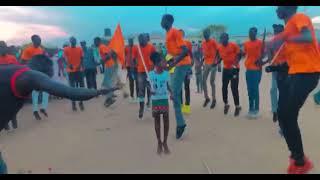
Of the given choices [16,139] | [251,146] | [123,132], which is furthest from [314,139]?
[16,139]

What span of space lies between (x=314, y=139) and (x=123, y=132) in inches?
126

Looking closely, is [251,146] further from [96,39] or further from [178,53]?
[96,39]

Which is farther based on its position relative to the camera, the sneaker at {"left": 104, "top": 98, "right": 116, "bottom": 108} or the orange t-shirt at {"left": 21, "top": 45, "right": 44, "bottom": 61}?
the sneaker at {"left": 104, "top": 98, "right": 116, "bottom": 108}

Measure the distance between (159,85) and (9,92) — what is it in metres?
3.62

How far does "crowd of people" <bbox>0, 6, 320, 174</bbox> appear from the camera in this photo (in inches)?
111

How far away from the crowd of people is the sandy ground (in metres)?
0.35

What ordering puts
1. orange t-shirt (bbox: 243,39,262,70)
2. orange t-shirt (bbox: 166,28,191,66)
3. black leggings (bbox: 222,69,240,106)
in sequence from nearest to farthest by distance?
orange t-shirt (bbox: 166,28,191,66), orange t-shirt (bbox: 243,39,262,70), black leggings (bbox: 222,69,240,106)

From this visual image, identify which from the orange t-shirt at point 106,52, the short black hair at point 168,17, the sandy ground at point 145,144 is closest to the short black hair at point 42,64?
the sandy ground at point 145,144

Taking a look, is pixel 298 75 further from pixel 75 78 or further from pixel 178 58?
pixel 75 78

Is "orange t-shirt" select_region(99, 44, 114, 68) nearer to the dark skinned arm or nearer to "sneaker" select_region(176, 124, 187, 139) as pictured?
"sneaker" select_region(176, 124, 187, 139)

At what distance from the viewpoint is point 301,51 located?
4680mm

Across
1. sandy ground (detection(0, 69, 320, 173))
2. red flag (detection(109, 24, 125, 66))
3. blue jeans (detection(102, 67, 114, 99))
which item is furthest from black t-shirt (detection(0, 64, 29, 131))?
blue jeans (detection(102, 67, 114, 99))

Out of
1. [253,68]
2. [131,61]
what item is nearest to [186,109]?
[253,68]

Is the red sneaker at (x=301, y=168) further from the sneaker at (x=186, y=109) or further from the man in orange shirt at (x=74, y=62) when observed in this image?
the man in orange shirt at (x=74, y=62)
